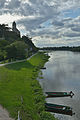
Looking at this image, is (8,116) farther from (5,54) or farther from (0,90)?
(5,54)

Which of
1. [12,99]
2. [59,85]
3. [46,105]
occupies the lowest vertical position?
[59,85]

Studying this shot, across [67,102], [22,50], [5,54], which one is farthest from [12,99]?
[22,50]

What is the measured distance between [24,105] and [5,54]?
61.6 meters

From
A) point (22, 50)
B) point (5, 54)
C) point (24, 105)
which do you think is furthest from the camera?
point (22, 50)

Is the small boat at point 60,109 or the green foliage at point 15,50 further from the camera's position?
the green foliage at point 15,50

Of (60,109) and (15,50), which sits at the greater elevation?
(15,50)

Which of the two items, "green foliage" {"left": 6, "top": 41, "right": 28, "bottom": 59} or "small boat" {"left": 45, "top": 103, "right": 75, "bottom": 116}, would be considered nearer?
"small boat" {"left": 45, "top": 103, "right": 75, "bottom": 116}

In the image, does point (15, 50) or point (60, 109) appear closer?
point (60, 109)

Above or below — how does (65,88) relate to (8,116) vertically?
below

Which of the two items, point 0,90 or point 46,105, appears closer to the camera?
point 46,105

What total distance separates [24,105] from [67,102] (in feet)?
37.1

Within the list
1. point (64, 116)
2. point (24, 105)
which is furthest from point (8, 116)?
point (64, 116)

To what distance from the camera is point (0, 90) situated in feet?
97.2

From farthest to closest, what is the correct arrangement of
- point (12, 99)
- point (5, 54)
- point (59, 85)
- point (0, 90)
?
point (5, 54) → point (59, 85) → point (0, 90) → point (12, 99)
